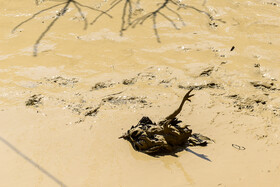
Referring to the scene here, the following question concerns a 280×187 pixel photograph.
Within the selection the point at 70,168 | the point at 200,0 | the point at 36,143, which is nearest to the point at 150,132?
the point at 70,168

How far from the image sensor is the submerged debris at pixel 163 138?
265 cm

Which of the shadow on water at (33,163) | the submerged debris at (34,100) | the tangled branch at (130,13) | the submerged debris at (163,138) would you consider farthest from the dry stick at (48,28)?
the submerged debris at (163,138)

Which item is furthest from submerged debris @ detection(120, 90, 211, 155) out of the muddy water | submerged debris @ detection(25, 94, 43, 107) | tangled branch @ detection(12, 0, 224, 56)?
tangled branch @ detection(12, 0, 224, 56)

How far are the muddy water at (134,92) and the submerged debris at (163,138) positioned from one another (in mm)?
77

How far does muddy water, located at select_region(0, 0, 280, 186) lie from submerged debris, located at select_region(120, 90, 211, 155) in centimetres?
8

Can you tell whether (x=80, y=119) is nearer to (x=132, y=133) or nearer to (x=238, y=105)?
(x=132, y=133)

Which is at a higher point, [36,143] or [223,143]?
[223,143]

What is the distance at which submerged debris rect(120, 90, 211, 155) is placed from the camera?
265 cm

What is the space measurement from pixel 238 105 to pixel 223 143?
64cm

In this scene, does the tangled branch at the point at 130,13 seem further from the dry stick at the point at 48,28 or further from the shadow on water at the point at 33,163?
the shadow on water at the point at 33,163

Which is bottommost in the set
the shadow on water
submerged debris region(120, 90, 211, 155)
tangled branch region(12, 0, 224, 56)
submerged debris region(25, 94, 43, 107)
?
the shadow on water

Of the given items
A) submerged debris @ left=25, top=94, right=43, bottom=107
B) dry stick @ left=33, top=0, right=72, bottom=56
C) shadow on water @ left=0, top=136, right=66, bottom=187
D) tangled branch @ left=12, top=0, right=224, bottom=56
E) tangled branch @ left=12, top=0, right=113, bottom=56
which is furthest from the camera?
tangled branch @ left=12, top=0, right=224, bottom=56

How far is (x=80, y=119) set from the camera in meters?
3.07

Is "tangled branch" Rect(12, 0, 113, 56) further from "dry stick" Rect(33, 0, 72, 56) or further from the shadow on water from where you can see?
the shadow on water
